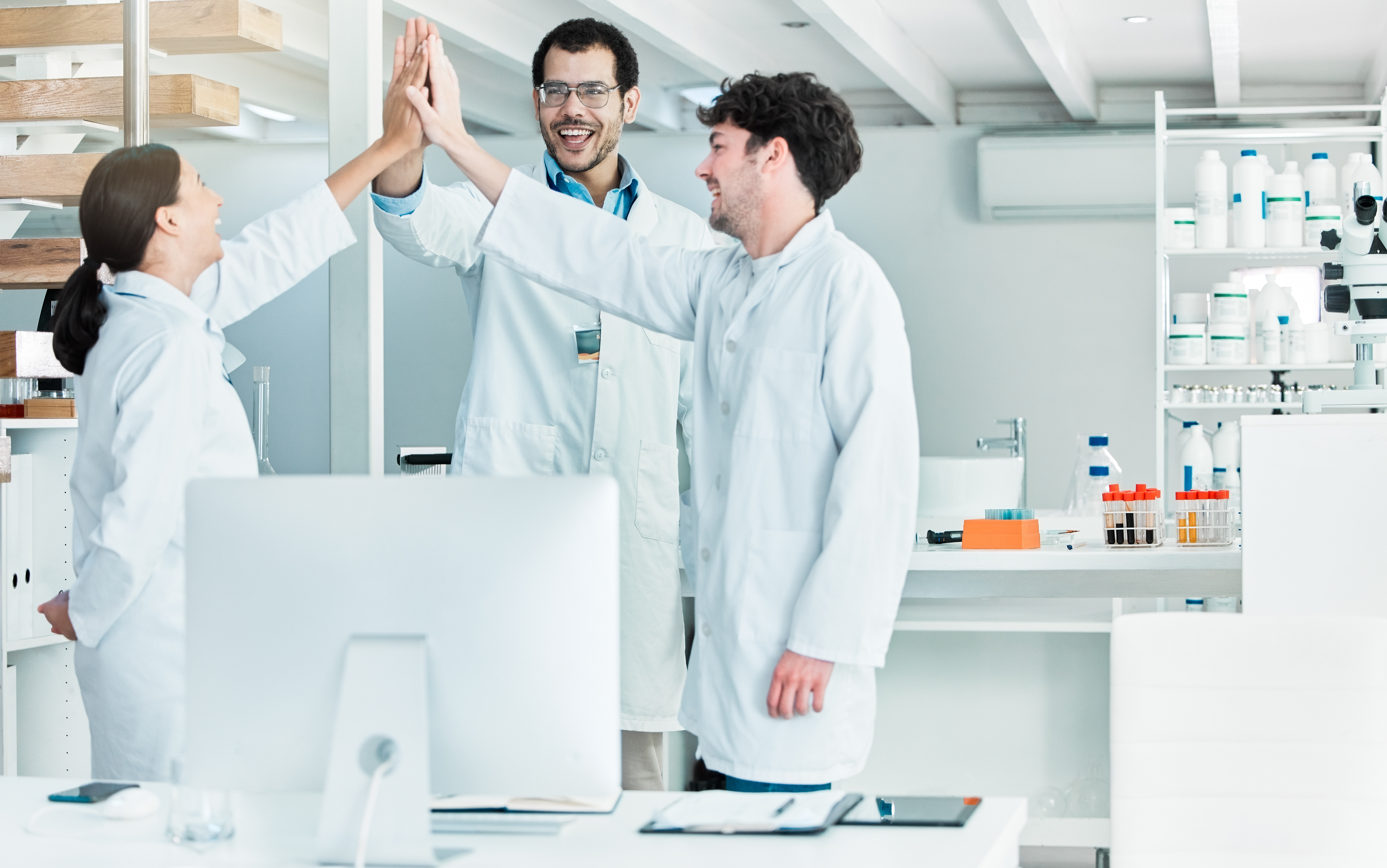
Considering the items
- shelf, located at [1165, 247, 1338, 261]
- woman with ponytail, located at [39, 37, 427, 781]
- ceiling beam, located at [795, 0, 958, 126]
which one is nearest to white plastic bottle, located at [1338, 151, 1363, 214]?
shelf, located at [1165, 247, 1338, 261]

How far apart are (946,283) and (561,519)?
583 centimetres

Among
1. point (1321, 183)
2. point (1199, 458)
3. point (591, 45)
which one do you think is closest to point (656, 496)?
point (591, 45)

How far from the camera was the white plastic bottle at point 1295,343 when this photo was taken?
4.43 metres

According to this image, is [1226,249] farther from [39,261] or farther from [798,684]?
[39,261]

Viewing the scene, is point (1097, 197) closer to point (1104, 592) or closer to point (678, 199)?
point (678, 199)

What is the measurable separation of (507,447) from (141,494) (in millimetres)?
722

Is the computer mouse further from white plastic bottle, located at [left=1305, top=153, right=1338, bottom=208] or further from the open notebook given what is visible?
white plastic bottle, located at [left=1305, top=153, right=1338, bottom=208]

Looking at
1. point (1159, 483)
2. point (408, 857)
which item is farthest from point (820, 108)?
point (1159, 483)

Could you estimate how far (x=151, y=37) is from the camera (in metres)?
2.78

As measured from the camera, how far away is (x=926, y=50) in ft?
19.6

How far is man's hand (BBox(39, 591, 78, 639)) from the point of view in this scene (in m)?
1.79

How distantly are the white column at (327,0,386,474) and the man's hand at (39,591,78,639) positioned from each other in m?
0.77

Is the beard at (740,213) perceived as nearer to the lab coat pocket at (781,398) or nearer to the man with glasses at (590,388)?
the lab coat pocket at (781,398)

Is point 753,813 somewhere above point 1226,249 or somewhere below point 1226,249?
below
